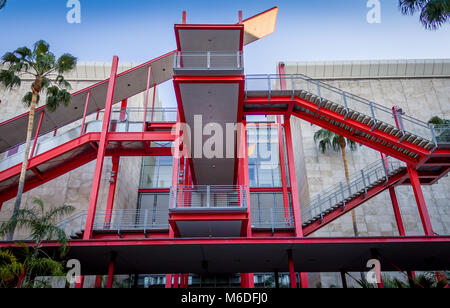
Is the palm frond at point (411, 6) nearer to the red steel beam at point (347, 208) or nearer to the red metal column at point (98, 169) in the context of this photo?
the red steel beam at point (347, 208)

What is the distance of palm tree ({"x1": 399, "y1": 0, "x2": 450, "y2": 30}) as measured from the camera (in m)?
15.6

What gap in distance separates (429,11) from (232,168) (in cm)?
1439

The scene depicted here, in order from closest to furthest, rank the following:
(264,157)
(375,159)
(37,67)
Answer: (37,67) → (375,159) → (264,157)

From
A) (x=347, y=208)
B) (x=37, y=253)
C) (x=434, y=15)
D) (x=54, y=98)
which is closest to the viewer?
(x=37, y=253)

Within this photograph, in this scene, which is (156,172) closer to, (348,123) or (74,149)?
(74,149)

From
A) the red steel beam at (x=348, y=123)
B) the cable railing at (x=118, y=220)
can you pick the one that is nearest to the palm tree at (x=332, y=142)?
the red steel beam at (x=348, y=123)

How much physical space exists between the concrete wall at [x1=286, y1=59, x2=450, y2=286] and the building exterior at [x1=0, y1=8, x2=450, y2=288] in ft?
0.32

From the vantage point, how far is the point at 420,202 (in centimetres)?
1891

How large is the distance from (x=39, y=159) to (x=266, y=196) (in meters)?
17.4

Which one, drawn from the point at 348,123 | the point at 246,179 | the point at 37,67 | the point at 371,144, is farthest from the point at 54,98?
the point at 371,144

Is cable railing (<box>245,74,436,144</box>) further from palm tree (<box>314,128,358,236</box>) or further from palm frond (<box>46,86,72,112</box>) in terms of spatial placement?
palm frond (<box>46,86,72,112</box>)

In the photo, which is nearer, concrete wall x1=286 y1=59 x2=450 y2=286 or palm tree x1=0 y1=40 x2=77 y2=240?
palm tree x1=0 y1=40 x2=77 y2=240

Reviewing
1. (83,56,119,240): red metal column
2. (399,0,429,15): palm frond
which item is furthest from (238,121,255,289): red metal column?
(399,0,429,15): palm frond

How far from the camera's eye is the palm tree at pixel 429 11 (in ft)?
51.1
